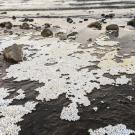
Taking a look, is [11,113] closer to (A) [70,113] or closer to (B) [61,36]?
(A) [70,113]

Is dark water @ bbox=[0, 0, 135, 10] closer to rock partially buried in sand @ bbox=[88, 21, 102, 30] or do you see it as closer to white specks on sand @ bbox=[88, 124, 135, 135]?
rock partially buried in sand @ bbox=[88, 21, 102, 30]

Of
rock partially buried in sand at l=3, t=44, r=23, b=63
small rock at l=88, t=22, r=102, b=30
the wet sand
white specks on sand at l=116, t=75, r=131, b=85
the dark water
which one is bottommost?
the dark water

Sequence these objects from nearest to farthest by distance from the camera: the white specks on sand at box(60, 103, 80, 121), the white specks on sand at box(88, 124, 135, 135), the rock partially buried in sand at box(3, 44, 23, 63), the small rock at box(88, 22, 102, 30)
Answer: the white specks on sand at box(88, 124, 135, 135)
the white specks on sand at box(60, 103, 80, 121)
the rock partially buried in sand at box(3, 44, 23, 63)
the small rock at box(88, 22, 102, 30)

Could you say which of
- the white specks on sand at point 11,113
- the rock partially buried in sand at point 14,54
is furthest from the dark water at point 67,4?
the white specks on sand at point 11,113

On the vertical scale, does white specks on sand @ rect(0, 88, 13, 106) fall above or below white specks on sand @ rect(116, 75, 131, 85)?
below

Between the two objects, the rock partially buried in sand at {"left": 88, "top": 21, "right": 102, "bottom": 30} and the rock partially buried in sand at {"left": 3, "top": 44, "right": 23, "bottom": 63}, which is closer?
the rock partially buried in sand at {"left": 3, "top": 44, "right": 23, "bottom": 63}

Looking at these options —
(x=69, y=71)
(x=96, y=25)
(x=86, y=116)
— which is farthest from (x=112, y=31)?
(x=86, y=116)

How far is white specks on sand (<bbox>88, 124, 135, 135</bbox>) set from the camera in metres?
15.7

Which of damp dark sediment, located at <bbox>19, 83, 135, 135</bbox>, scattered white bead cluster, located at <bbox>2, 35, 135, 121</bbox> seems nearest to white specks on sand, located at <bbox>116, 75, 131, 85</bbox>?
scattered white bead cluster, located at <bbox>2, 35, 135, 121</bbox>

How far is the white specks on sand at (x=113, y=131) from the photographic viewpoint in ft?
51.6

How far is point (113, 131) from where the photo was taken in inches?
625

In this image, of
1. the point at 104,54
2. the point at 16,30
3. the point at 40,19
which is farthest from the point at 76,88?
the point at 40,19

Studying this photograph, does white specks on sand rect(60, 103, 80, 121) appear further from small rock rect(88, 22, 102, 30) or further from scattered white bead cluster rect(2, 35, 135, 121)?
small rock rect(88, 22, 102, 30)

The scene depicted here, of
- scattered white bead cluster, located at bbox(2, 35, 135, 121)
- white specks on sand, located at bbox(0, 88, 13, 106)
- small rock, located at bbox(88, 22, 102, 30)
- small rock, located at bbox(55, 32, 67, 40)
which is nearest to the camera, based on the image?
white specks on sand, located at bbox(0, 88, 13, 106)
